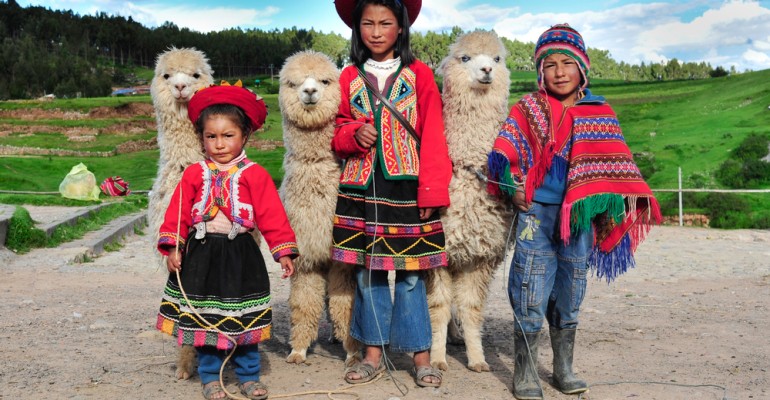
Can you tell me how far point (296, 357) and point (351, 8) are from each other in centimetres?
207

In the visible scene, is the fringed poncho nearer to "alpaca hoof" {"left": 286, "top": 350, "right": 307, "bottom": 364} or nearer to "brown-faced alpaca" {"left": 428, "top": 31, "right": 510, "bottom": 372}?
A: "brown-faced alpaca" {"left": 428, "top": 31, "right": 510, "bottom": 372}

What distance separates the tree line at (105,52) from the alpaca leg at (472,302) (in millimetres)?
30968

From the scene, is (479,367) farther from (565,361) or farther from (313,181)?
(313,181)

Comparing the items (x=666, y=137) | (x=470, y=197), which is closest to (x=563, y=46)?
(x=470, y=197)

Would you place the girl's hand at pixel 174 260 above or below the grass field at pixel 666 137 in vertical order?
below

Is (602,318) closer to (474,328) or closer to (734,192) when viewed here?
(474,328)

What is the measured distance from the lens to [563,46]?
3.30 metres

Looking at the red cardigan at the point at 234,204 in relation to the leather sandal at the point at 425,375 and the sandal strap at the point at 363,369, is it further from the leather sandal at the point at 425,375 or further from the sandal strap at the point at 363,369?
the leather sandal at the point at 425,375

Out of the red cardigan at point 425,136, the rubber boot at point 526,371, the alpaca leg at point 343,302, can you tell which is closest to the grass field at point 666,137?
the red cardigan at point 425,136

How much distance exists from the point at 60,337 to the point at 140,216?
9318 millimetres

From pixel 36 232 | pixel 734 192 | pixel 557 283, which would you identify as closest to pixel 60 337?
pixel 557 283

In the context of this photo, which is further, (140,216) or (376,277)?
(140,216)

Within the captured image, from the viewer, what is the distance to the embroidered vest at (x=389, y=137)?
11.9ft

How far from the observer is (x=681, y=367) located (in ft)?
13.0
